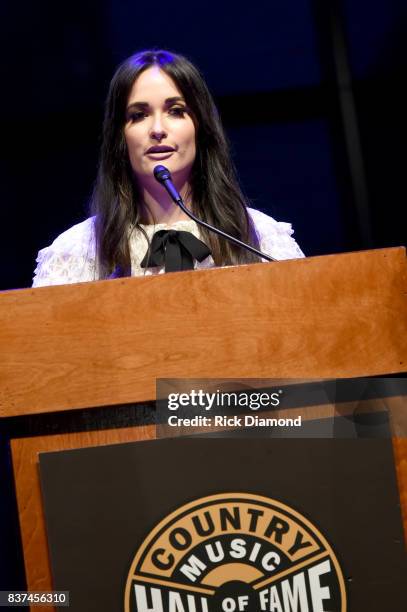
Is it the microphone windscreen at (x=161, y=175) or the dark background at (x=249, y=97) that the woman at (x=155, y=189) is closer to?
the microphone windscreen at (x=161, y=175)

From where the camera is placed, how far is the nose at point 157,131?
1.95 metres

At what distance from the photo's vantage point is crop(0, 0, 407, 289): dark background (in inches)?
118

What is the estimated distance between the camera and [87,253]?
79.2 inches

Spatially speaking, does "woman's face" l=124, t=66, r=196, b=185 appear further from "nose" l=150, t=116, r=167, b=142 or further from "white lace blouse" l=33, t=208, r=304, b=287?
"white lace blouse" l=33, t=208, r=304, b=287

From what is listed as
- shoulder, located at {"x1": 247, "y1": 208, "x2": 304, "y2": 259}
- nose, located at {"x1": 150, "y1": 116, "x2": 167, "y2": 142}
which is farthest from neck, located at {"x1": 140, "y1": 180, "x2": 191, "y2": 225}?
shoulder, located at {"x1": 247, "y1": 208, "x2": 304, "y2": 259}

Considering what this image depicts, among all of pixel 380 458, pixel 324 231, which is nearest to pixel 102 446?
pixel 380 458

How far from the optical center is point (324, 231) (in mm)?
3014

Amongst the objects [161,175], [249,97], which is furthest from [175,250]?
[249,97]

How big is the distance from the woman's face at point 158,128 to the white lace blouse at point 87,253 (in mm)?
150

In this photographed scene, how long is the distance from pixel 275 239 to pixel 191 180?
0.90ft

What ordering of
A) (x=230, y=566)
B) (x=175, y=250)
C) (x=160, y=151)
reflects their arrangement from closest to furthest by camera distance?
(x=230, y=566), (x=175, y=250), (x=160, y=151)

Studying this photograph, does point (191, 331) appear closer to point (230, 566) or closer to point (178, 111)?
point (230, 566)

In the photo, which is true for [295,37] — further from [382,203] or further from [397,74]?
[382,203]

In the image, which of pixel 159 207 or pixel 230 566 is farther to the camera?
pixel 159 207
